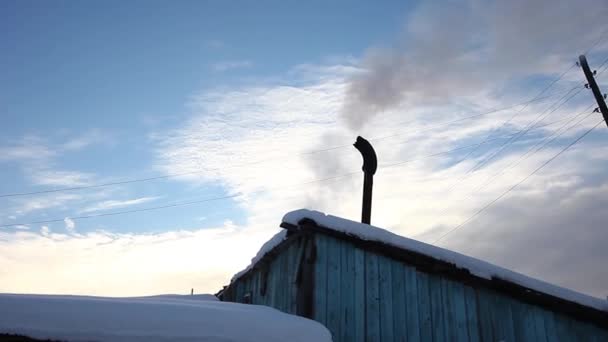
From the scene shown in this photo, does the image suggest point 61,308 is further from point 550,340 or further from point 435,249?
point 550,340

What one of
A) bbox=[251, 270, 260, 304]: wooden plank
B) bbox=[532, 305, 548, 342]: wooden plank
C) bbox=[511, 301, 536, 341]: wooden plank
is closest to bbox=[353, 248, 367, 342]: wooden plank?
bbox=[511, 301, 536, 341]: wooden plank

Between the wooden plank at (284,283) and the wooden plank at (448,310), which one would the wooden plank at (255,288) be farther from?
the wooden plank at (448,310)

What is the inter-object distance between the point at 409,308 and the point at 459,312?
0.74 metres

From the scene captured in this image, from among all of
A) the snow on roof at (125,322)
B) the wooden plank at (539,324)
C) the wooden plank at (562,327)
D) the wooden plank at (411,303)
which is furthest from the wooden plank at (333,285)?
the wooden plank at (562,327)

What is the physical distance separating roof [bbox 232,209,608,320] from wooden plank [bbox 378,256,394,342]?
223 millimetres

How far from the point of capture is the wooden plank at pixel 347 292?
7410 millimetres

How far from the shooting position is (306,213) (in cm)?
784

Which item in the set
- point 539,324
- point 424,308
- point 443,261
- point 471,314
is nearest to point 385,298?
point 424,308

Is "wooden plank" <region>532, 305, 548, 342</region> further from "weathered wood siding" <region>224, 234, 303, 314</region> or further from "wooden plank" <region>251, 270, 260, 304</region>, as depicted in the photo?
"wooden plank" <region>251, 270, 260, 304</region>

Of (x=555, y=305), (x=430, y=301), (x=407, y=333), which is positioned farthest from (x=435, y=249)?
(x=555, y=305)

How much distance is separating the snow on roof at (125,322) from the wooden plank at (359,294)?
208cm

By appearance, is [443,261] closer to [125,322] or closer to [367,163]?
[125,322]

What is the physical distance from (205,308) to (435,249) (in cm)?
369

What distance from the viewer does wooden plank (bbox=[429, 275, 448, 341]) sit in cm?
713
